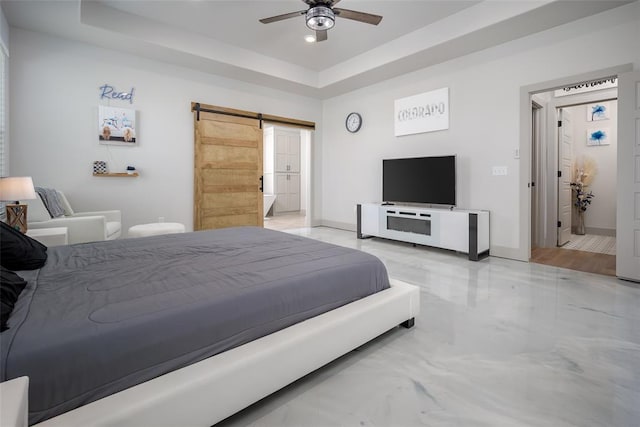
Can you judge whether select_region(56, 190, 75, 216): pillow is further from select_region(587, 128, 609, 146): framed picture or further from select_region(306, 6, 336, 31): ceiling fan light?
select_region(587, 128, 609, 146): framed picture

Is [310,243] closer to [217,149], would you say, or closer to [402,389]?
[402,389]

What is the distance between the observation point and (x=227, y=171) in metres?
5.48

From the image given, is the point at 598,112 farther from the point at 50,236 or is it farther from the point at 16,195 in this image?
the point at 16,195

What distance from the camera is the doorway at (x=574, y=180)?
15.0 ft

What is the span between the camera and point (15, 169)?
3826mm

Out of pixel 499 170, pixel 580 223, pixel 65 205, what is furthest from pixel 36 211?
pixel 580 223

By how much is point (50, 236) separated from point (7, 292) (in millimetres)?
1966

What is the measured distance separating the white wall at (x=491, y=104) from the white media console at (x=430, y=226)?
0.36m

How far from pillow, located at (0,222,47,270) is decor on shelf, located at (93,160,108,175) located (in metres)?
2.83

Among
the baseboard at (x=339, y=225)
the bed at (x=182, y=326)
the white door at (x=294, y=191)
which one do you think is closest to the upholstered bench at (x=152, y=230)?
the bed at (x=182, y=326)

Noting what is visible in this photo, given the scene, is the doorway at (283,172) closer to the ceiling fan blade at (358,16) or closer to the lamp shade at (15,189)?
the ceiling fan blade at (358,16)

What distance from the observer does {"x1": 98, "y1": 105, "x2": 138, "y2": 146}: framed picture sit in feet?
14.2

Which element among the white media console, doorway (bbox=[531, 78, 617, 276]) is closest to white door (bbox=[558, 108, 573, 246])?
doorway (bbox=[531, 78, 617, 276])

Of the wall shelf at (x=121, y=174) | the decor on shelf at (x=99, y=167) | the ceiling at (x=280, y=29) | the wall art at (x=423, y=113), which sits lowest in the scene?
the wall shelf at (x=121, y=174)
